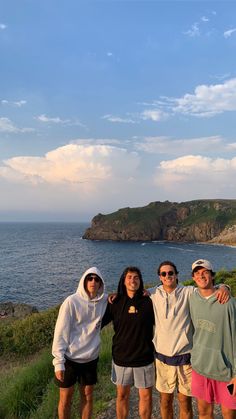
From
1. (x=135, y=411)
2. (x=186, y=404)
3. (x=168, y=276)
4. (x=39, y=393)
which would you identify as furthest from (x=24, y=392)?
(x=168, y=276)

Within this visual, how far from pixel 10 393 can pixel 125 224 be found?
114m

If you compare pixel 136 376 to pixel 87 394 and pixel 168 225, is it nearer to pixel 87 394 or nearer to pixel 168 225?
pixel 87 394

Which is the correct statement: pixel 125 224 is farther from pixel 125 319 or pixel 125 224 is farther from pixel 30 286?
pixel 125 319

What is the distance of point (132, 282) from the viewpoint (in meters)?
4.32

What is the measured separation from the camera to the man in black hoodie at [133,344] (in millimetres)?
4246

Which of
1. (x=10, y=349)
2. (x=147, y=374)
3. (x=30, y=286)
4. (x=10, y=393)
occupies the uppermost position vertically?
(x=147, y=374)

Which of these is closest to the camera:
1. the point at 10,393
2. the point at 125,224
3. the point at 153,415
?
the point at 153,415

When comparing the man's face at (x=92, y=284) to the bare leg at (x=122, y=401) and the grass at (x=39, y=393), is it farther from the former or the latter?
the grass at (x=39, y=393)

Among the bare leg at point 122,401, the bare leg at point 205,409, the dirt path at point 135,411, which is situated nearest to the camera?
the bare leg at point 205,409

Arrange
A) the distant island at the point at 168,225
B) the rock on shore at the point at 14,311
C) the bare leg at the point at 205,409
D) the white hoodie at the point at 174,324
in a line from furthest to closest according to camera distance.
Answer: the distant island at the point at 168,225
the rock on shore at the point at 14,311
the white hoodie at the point at 174,324
the bare leg at the point at 205,409

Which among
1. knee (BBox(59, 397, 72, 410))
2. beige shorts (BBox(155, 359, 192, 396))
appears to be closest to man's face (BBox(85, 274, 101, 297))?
beige shorts (BBox(155, 359, 192, 396))

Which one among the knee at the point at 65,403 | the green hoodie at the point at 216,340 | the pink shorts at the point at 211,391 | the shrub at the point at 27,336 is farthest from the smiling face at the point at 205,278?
the shrub at the point at 27,336

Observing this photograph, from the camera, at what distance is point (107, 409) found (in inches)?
209

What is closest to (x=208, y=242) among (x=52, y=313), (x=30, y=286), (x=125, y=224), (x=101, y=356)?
(x=125, y=224)
